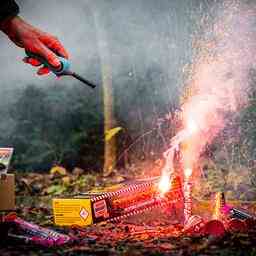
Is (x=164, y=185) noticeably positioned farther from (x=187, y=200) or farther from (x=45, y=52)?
(x=45, y=52)

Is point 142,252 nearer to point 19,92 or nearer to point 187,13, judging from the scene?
point 187,13

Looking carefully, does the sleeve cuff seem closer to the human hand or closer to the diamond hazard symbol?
the human hand

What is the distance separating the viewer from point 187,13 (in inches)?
392

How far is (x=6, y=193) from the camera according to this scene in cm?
448

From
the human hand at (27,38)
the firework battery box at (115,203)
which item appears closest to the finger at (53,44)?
the human hand at (27,38)

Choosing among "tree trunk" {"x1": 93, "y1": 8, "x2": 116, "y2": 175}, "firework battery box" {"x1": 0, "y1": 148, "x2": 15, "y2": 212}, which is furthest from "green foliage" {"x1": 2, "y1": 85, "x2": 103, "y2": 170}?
"firework battery box" {"x1": 0, "y1": 148, "x2": 15, "y2": 212}

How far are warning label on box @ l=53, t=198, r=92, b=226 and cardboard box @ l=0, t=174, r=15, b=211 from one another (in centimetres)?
70

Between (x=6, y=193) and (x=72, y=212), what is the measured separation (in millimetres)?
878

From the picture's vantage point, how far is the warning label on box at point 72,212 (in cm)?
497

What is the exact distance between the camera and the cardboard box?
4.46 m

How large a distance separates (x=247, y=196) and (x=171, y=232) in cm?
227

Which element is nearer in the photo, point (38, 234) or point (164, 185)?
point (38, 234)

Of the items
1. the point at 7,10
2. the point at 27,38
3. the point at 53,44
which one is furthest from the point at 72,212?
the point at 7,10

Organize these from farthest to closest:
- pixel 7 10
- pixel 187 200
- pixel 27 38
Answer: pixel 187 200 < pixel 27 38 < pixel 7 10
